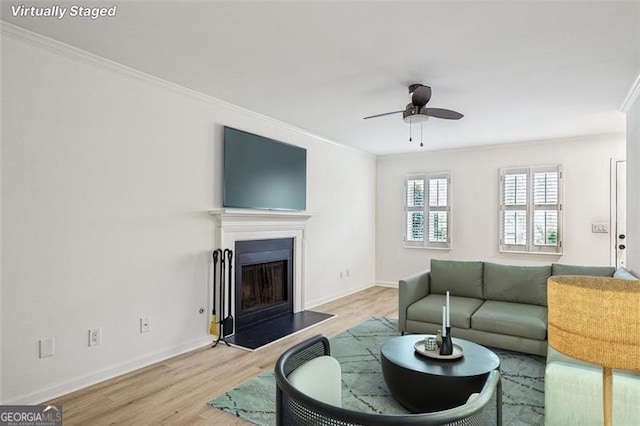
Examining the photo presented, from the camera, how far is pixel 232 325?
4141 millimetres

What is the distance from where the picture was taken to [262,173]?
4.57m

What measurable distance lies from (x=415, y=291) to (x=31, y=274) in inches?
139

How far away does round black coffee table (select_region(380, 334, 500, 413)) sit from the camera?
2340mm

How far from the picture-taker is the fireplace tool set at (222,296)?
3.94 meters

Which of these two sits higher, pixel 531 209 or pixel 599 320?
pixel 531 209

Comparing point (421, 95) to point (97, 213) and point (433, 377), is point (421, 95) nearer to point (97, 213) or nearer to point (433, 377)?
point (433, 377)

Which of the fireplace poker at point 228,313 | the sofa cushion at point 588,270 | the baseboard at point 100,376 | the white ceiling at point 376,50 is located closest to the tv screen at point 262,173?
the white ceiling at point 376,50

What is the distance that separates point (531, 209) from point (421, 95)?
383 cm

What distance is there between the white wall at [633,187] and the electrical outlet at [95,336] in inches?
187

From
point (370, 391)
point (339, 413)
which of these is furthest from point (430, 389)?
point (339, 413)

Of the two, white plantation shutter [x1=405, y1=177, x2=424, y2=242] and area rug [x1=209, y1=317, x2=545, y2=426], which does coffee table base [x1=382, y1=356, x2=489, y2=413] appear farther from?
white plantation shutter [x1=405, y1=177, x2=424, y2=242]

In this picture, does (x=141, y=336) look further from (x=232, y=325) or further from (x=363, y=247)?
(x=363, y=247)

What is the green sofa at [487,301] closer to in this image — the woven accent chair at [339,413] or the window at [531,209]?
the window at [531,209]

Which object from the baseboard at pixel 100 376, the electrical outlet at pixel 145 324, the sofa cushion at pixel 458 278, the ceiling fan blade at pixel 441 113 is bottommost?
the baseboard at pixel 100 376
